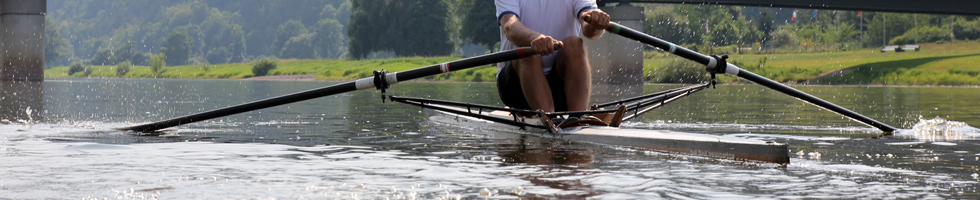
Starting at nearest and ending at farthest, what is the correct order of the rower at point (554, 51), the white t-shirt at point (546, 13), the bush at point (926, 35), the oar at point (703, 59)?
the rower at point (554, 51)
the oar at point (703, 59)
the white t-shirt at point (546, 13)
the bush at point (926, 35)

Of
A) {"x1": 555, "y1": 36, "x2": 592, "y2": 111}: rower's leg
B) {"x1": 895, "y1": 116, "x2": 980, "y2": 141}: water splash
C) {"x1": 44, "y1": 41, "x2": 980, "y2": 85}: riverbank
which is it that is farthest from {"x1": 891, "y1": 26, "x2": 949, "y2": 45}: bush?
{"x1": 555, "y1": 36, "x2": 592, "y2": 111}: rower's leg

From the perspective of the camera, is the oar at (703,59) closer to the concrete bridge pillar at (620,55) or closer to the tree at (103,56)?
the concrete bridge pillar at (620,55)

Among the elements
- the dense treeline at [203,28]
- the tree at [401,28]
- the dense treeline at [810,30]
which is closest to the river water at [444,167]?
the dense treeline at [810,30]

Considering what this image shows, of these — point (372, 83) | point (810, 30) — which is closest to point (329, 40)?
point (810, 30)

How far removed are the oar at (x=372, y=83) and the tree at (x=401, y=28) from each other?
241 ft

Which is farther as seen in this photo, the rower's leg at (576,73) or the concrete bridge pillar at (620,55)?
the concrete bridge pillar at (620,55)

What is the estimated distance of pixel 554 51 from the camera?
263 inches

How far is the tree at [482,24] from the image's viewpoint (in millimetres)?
65625

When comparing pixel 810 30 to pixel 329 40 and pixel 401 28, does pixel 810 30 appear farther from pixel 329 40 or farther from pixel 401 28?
pixel 329 40

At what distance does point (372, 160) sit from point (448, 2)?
80104mm

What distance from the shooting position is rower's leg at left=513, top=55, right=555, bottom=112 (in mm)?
6473

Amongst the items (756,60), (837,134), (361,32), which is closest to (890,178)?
(837,134)

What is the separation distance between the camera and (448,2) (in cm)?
8450

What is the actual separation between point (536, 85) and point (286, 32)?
15242cm
